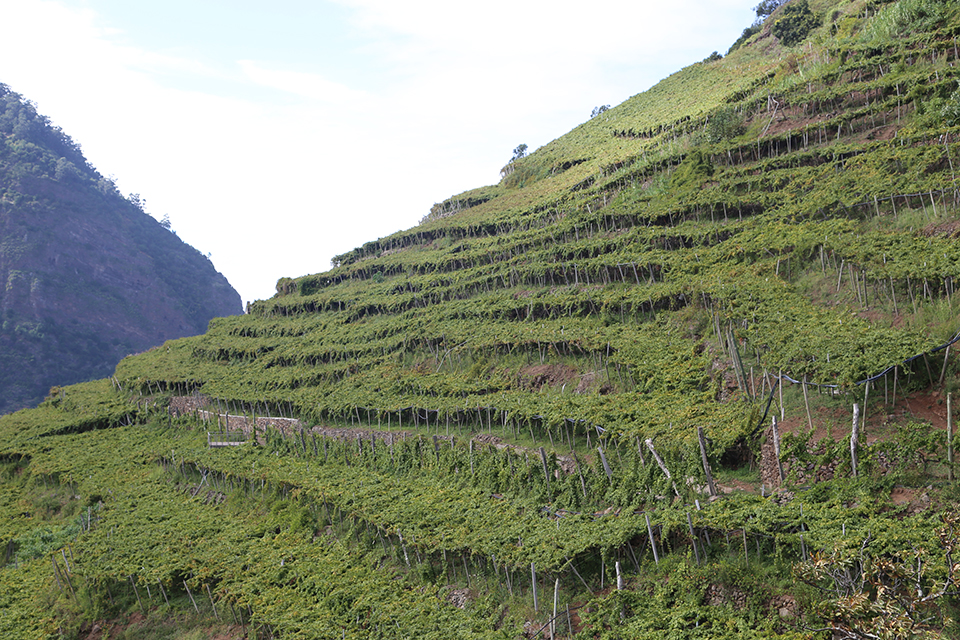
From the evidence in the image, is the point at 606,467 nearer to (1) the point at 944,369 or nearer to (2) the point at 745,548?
(2) the point at 745,548

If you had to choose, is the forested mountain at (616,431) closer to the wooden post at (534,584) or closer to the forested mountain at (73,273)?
the wooden post at (534,584)

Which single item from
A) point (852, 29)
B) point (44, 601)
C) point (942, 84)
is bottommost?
point (44, 601)

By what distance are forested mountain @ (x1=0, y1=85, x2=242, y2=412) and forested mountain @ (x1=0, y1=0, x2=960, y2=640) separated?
225 ft

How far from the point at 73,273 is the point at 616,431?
4611 inches

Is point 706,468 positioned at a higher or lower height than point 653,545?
higher

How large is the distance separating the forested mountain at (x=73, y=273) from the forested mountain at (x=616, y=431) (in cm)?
6872

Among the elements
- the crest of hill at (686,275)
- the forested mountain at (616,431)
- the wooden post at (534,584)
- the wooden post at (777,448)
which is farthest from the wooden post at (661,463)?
the wooden post at (534,584)

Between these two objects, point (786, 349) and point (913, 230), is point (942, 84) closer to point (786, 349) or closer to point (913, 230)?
point (913, 230)

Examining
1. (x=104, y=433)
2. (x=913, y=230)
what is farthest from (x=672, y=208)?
(x=104, y=433)

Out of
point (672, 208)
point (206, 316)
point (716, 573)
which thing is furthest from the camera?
point (206, 316)

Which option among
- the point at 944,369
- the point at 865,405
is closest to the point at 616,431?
the point at 865,405

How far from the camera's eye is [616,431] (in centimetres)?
1641

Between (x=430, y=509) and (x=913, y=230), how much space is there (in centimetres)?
1558

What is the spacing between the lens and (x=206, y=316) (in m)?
130
